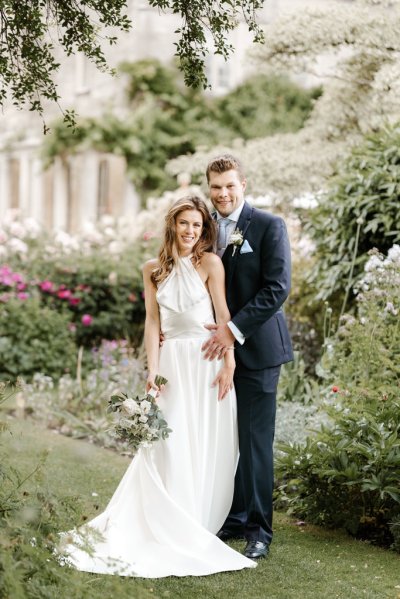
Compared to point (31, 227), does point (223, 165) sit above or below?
above

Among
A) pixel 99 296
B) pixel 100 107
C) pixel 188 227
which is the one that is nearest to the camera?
pixel 188 227

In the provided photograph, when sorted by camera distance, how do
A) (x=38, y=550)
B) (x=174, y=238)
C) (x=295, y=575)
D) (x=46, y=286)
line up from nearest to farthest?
(x=38, y=550) < (x=295, y=575) < (x=174, y=238) < (x=46, y=286)

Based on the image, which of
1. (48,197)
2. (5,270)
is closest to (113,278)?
(5,270)

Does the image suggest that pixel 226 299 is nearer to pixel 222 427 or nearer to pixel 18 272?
pixel 222 427

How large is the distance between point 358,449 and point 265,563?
81cm

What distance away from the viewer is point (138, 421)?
15.2ft

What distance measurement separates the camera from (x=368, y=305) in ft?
19.9

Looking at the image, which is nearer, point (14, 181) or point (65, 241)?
point (65, 241)

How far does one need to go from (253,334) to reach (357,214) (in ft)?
8.22

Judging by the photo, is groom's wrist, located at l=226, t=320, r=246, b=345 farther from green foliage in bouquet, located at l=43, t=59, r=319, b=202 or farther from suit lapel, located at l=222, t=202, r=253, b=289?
green foliage in bouquet, located at l=43, t=59, r=319, b=202

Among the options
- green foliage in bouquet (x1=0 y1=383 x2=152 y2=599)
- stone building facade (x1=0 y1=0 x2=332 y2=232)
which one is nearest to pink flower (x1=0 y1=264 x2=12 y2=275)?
green foliage in bouquet (x1=0 y1=383 x2=152 y2=599)

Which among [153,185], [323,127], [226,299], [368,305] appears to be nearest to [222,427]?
[226,299]

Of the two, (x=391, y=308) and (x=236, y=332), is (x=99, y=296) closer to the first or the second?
(x=391, y=308)

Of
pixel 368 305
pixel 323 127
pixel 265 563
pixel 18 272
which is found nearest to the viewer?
pixel 265 563
